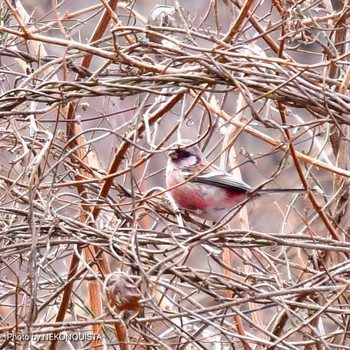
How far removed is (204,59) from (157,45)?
18cm

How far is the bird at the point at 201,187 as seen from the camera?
4.07 meters

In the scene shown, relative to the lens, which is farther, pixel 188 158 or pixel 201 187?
pixel 201 187

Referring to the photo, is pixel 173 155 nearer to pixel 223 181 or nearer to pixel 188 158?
pixel 188 158

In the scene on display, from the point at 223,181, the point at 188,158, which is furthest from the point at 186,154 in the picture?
the point at 223,181

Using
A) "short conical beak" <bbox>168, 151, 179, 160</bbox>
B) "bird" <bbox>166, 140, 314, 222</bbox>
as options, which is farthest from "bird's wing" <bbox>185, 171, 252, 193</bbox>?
"short conical beak" <bbox>168, 151, 179, 160</bbox>

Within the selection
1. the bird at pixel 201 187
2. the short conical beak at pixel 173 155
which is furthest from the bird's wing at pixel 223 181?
the short conical beak at pixel 173 155

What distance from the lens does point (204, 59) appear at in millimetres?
2383

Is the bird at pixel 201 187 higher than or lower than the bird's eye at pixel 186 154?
lower

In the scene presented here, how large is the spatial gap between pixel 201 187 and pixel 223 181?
20 centimetres

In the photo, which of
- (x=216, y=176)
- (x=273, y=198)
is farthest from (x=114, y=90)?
(x=273, y=198)

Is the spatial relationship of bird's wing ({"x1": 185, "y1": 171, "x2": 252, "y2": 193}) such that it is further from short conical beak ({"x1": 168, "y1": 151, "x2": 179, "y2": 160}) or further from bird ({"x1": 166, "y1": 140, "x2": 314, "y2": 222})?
short conical beak ({"x1": 168, "y1": 151, "x2": 179, "y2": 160})

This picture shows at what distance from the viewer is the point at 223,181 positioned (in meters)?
4.08

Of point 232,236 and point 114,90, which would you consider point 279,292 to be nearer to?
point 232,236

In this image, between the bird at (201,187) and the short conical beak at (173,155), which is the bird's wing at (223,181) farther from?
the short conical beak at (173,155)
